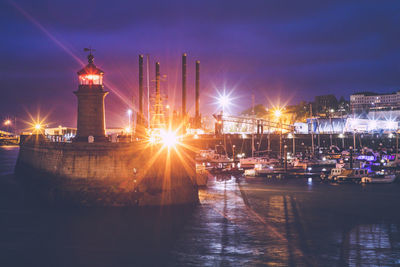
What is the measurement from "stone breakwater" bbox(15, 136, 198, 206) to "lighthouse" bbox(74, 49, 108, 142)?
2985 millimetres

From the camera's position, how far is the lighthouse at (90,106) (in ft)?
114

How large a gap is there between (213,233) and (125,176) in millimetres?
8280

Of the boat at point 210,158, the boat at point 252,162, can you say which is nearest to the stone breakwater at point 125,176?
the boat at point 252,162

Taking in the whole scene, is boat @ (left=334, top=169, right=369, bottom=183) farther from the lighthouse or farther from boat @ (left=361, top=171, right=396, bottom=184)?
the lighthouse

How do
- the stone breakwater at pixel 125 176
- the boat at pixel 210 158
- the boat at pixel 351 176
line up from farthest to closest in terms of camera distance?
the boat at pixel 210 158, the boat at pixel 351 176, the stone breakwater at pixel 125 176

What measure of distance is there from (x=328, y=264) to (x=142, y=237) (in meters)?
10.4

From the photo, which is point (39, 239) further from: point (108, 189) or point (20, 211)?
point (20, 211)

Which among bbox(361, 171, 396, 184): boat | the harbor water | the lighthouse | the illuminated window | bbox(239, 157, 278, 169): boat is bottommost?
the harbor water

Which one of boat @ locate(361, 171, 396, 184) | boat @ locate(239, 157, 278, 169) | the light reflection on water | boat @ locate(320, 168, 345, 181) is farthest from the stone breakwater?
boat @ locate(239, 157, 278, 169)

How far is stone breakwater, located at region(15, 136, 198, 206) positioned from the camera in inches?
1190

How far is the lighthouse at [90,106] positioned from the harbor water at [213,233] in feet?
21.9

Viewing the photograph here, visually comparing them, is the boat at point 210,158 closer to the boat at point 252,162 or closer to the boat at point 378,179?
the boat at point 252,162

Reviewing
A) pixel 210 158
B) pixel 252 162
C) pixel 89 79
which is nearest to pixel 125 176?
pixel 89 79

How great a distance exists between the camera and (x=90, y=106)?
34750 millimetres
